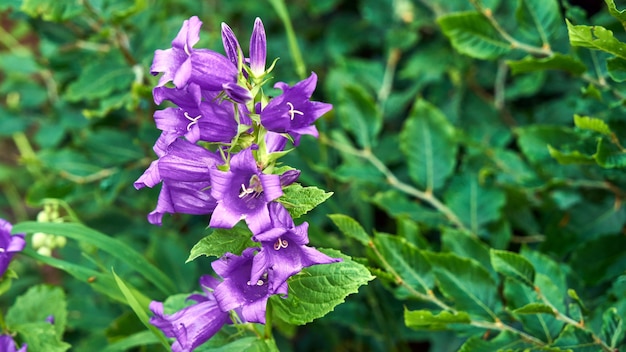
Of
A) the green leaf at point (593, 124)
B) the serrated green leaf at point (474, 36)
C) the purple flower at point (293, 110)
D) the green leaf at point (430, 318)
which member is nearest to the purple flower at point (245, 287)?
the purple flower at point (293, 110)

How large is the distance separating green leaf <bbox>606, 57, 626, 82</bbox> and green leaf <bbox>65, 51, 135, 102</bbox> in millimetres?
1170

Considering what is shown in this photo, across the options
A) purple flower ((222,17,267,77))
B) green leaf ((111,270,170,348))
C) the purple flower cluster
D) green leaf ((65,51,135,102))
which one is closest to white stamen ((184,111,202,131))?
the purple flower cluster

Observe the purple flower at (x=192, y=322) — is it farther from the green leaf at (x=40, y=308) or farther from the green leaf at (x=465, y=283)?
the green leaf at (x=465, y=283)

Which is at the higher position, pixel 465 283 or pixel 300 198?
pixel 300 198

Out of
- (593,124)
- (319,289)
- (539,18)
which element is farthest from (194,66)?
(539,18)

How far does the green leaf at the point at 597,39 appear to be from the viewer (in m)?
1.16

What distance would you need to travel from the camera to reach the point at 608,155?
1365 mm

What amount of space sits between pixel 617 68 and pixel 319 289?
0.68 metres

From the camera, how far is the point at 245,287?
1080 millimetres

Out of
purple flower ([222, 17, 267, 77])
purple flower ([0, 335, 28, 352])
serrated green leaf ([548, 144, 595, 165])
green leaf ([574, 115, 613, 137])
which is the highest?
purple flower ([222, 17, 267, 77])

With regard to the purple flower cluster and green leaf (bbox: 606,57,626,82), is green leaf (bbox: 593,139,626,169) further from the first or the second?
the purple flower cluster

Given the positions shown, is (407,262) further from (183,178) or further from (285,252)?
(183,178)

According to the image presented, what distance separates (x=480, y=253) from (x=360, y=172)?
16.9 inches

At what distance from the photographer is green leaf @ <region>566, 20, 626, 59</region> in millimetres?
1158
